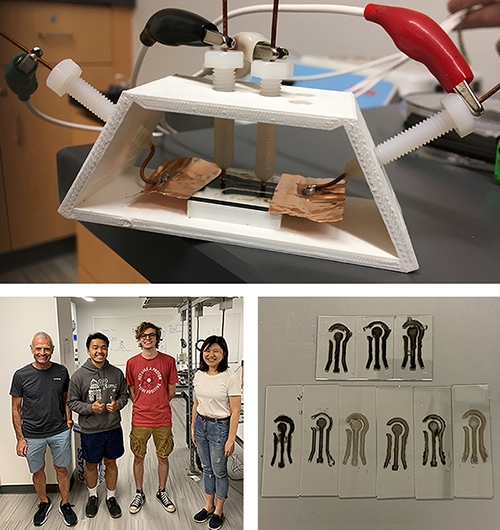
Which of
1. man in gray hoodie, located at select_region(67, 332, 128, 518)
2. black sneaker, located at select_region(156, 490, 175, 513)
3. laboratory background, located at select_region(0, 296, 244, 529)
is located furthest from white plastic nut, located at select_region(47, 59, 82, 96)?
black sneaker, located at select_region(156, 490, 175, 513)

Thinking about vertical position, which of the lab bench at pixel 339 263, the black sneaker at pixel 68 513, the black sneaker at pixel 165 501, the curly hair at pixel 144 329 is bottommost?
the black sneaker at pixel 68 513

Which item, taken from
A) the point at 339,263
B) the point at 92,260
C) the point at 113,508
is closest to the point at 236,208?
the point at 339,263

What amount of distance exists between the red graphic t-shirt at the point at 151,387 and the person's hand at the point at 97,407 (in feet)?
0.18

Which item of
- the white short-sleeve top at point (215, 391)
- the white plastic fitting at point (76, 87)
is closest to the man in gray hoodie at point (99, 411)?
the white short-sleeve top at point (215, 391)

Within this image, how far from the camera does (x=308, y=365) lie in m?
0.91

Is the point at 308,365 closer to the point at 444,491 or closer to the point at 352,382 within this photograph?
the point at 352,382

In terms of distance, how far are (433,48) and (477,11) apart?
452 mm

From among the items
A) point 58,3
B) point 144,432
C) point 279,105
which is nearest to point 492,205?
point 279,105

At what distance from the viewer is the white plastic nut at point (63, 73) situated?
65 centimetres

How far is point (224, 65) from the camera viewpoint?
638 mm

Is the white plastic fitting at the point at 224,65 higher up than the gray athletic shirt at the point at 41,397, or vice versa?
the white plastic fitting at the point at 224,65

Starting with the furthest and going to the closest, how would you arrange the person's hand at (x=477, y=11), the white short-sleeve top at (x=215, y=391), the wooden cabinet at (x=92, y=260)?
the wooden cabinet at (x=92, y=260)
the person's hand at (x=477, y=11)
the white short-sleeve top at (x=215, y=391)

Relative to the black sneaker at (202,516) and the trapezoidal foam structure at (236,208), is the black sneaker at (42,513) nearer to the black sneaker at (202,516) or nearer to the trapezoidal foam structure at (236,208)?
the black sneaker at (202,516)

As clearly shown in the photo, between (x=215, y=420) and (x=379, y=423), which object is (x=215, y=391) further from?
(x=379, y=423)
